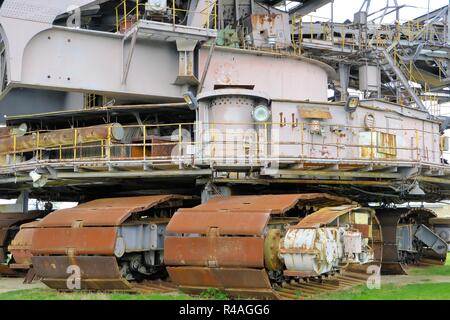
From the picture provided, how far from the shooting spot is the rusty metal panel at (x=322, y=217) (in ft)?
43.3

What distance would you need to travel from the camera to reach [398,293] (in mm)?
13680

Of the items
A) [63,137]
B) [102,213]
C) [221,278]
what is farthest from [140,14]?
[221,278]

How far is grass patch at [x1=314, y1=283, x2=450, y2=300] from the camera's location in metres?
13.0

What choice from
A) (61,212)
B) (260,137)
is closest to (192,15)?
(260,137)

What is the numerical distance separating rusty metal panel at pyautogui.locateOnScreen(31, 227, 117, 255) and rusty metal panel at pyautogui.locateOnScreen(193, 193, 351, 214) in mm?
2114

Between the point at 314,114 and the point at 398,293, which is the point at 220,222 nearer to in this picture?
the point at 398,293

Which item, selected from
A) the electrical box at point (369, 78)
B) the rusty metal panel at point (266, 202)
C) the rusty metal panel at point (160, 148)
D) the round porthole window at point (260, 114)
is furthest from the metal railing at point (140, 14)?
the electrical box at point (369, 78)

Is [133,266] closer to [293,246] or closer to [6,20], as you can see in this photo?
[293,246]

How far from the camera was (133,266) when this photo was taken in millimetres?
15734

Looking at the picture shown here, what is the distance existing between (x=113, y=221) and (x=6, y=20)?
7.17 metres

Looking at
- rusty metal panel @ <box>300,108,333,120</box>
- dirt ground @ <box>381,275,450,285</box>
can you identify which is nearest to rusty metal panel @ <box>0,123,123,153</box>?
rusty metal panel @ <box>300,108,333,120</box>

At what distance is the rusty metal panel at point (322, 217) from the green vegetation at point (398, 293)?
4.96ft

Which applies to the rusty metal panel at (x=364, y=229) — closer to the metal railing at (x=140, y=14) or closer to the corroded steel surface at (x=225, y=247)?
the corroded steel surface at (x=225, y=247)

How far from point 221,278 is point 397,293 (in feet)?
12.5
